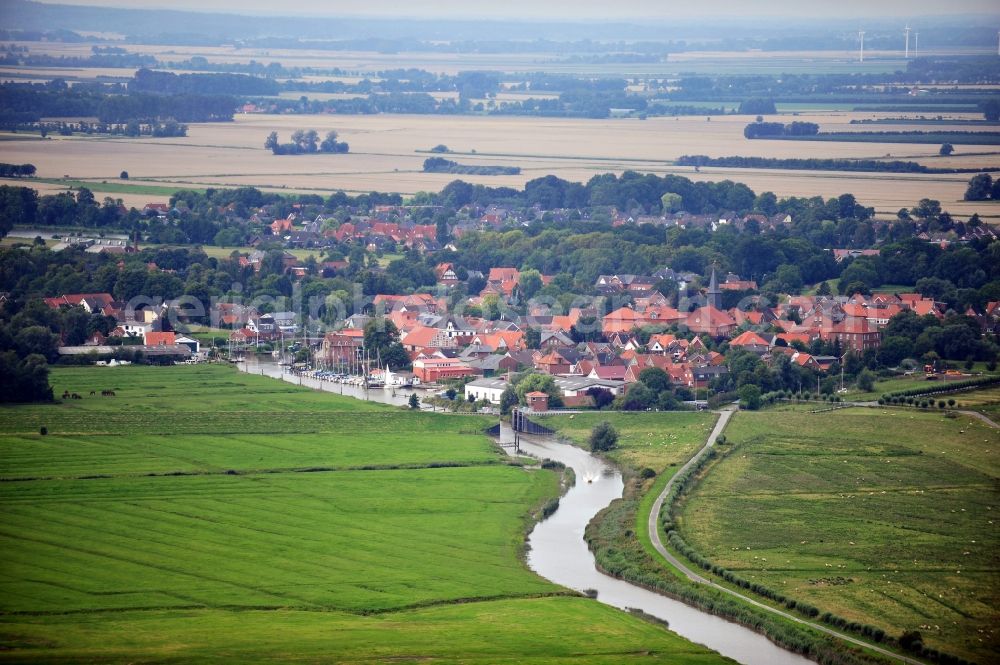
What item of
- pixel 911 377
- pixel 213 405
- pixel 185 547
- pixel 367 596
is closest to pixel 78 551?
pixel 185 547

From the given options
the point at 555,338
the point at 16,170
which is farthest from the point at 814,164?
the point at 555,338

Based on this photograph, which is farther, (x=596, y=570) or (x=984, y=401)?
(x=984, y=401)

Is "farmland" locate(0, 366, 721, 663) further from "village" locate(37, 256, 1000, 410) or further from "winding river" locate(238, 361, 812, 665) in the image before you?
"village" locate(37, 256, 1000, 410)

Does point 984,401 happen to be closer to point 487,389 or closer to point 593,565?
point 487,389

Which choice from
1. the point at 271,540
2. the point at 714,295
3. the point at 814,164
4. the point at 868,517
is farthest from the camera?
the point at 814,164

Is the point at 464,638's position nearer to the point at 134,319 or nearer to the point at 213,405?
the point at 213,405

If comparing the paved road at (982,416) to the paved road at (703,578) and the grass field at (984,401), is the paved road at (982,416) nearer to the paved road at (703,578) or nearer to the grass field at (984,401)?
the grass field at (984,401)
